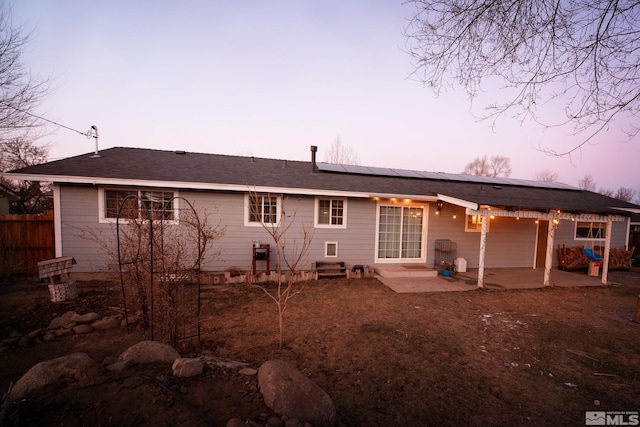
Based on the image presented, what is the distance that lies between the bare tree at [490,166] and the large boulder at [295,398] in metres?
42.8

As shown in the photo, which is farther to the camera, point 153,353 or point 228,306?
point 228,306

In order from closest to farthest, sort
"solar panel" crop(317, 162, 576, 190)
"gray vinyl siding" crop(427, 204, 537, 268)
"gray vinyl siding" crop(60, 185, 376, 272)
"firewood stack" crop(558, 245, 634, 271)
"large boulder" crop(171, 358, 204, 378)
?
"large boulder" crop(171, 358, 204, 378), "gray vinyl siding" crop(60, 185, 376, 272), "gray vinyl siding" crop(427, 204, 537, 268), "firewood stack" crop(558, 245, 634, 271), "solar panel" crop(317, 162, 576, 190)

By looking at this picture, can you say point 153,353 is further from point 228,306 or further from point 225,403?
point 228,306

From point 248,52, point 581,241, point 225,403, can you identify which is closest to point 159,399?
point 225,403

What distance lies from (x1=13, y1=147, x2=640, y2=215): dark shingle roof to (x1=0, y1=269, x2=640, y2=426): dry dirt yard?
121 inches

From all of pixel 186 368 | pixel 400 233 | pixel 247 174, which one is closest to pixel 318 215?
pixel 247 174

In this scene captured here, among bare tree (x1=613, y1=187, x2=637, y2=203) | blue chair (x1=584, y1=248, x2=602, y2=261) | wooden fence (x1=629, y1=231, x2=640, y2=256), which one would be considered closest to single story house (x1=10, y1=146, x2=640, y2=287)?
blue chair (x1=584, y1=248, x2=602, y2=261)

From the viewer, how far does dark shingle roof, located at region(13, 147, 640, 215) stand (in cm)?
744

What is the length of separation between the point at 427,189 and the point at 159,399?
31.9 ft

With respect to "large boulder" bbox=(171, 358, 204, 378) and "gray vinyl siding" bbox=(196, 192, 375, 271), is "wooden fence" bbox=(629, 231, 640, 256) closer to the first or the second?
"gray vinyl siding" bbox=(196, 192, 375, 271)

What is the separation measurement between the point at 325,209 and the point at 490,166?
39.5 meters

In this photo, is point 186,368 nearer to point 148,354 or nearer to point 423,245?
point 148,354

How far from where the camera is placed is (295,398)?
7.80ft

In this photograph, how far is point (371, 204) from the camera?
29.8 ft
